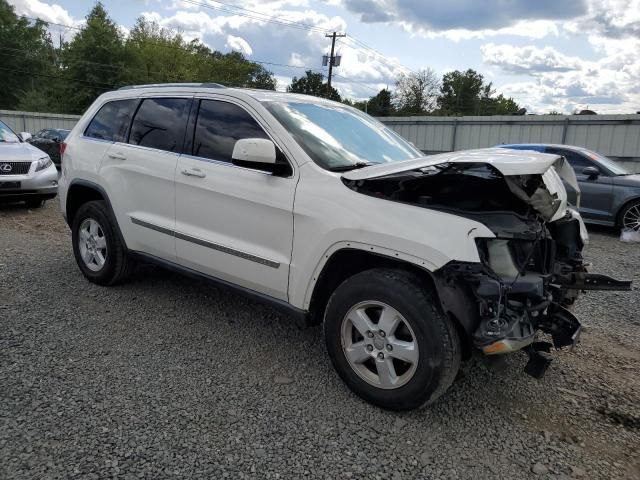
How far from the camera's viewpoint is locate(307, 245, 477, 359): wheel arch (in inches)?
106

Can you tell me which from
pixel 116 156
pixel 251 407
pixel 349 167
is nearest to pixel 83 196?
pixel 116 156

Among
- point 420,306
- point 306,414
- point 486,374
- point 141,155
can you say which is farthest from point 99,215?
point 486,374

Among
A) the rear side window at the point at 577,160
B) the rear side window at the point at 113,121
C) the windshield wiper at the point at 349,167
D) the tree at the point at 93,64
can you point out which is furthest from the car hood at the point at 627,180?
the tree at the point at 93,64

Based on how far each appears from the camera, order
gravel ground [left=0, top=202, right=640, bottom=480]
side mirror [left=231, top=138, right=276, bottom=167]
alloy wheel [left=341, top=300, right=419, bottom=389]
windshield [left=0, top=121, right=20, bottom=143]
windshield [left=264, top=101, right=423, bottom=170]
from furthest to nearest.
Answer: windshield [left=0, top=121, right=20, bottom=143]
windshield [left=264, top=101, right=423, bottom=170]
side mirror [left=231, top=138, right=276, bottom=167]
alloy wheel [left=341, top=300, right=419, bottom=389]
gravel ground [left=0, top=202, right=640, bottom=480]

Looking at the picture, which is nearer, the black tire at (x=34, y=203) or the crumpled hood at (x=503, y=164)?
the crumpled hood at (x=503, y=164)

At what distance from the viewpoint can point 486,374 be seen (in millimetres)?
3561

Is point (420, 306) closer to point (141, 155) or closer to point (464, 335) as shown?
point (464, 335)

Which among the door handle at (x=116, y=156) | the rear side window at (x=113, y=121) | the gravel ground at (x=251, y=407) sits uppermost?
the rear side window at (x=113, y=121)

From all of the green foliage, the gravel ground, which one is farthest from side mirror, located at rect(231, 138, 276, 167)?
the green foliage

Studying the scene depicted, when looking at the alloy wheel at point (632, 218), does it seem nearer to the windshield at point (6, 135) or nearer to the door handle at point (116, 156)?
the door handle at point (116, 156)

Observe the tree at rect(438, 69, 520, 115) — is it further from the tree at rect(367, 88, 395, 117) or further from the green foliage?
the green foliage

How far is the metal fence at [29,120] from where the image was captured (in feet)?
88.2

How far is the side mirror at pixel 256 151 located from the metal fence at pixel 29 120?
28.3m

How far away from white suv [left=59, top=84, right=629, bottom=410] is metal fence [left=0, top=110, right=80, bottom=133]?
89.7ft
